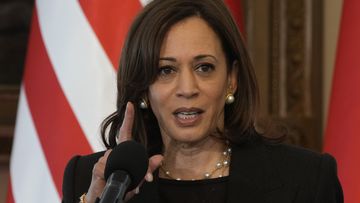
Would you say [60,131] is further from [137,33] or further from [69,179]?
[137,33]

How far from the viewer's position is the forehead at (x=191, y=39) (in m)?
1.45

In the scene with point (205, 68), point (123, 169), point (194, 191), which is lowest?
point (194, 191)

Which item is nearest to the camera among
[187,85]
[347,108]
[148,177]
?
[148,177]

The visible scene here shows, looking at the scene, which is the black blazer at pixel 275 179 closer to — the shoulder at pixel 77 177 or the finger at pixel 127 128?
the shoulder at pixel 77 177

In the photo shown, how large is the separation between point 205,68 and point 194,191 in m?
0.23

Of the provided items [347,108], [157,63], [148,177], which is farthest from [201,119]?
[347,108]

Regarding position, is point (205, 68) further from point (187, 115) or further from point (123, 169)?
point (123, 169)

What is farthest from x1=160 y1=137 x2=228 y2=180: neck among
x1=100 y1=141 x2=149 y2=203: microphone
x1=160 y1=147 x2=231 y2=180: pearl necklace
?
x1=100 y1=141 x2=149 y2=203: microphone

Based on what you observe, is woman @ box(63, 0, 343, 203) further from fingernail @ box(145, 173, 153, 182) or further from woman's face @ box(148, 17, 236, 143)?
fingernail @ box(145, 173, 153, 182)

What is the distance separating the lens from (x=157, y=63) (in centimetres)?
145

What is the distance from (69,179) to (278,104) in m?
1.30

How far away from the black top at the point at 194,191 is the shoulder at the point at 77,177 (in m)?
0.17

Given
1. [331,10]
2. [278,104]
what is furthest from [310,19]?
[278,104]

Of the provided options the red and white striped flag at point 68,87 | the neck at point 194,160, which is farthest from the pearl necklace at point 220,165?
the red and white striped flag at point 68,87
